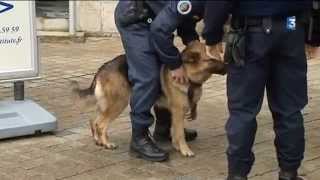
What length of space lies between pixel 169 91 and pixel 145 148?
487 millimetres

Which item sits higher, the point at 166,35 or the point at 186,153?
the point at 166,35

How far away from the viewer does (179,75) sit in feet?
16.0

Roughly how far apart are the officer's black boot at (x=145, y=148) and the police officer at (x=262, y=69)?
97cm

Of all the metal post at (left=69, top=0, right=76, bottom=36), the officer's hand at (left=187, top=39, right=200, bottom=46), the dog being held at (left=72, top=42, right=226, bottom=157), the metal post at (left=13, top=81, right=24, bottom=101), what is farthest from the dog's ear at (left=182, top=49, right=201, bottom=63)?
the metal post at (left=69, top=0, right=76, bottom=36)

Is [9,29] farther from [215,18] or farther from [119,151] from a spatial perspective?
[215,18]

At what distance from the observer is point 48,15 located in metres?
12.3

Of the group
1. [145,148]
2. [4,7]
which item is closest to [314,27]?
[145,148]

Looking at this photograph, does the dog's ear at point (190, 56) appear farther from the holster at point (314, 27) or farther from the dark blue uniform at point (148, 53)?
the holster at point (314, 27)

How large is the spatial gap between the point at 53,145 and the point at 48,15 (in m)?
7.19

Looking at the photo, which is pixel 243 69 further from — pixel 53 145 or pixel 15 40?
pixel 15 40

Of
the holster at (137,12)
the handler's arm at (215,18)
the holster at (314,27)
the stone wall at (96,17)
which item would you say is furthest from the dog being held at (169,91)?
the stone wall at (96,17)

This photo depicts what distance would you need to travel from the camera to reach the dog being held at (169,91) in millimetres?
4922

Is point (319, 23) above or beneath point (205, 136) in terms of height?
above

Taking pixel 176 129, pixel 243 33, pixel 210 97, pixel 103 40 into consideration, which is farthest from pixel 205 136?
pixel 103 40
